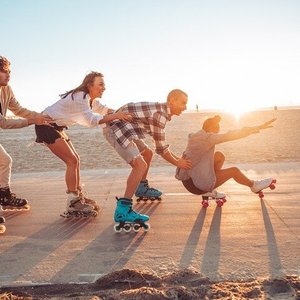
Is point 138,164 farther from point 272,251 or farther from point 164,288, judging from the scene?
point 164,288

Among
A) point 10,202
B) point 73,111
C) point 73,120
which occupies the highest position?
point 73,111

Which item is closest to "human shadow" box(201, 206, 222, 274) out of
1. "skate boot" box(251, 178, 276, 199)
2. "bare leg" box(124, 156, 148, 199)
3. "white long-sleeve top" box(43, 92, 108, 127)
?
"bare leg" box(124, 156, 148, 199)

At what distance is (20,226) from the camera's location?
5.14 metres

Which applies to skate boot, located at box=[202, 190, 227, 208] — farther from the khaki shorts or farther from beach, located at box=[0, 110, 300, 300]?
the khaki shorts

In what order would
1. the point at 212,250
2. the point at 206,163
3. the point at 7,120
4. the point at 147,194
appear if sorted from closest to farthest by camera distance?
1. the point at 212,250
2. the point at 7,120
3. the point at 206,163
4. the point at 147,194

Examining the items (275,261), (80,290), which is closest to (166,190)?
(275,261)

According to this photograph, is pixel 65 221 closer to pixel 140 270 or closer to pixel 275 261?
pixel 140 270

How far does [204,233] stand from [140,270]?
1.34m

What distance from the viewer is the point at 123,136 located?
5016 millimetres

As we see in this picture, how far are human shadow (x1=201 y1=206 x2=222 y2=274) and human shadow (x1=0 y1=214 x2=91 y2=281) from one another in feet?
4.79

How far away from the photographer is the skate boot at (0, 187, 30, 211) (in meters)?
5.87

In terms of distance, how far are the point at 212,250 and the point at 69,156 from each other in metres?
2.41

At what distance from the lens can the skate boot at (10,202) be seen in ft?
19.2

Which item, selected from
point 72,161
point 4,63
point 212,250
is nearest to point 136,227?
point 212,250
